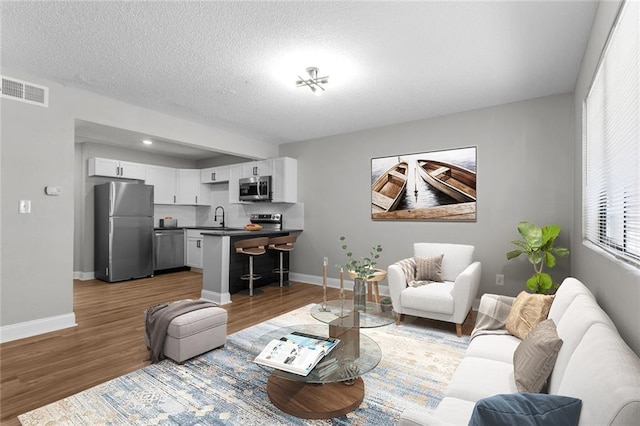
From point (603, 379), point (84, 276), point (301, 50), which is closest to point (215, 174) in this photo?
point (84, 276)

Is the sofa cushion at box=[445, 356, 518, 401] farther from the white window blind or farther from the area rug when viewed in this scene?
the white window blind

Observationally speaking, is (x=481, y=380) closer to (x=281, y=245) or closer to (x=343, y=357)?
(x=343, y=357)

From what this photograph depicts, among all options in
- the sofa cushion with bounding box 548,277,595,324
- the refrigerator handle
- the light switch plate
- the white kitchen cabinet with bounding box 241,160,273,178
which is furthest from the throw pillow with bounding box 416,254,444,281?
the refrigerator handle

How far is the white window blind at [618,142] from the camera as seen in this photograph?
1.45 meters

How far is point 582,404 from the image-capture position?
0.90 meters

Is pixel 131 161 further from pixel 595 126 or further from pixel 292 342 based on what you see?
pixel 595 126

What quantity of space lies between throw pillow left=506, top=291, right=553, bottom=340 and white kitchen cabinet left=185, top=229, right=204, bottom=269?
6.11 meters

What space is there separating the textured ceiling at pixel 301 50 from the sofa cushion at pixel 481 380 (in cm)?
226

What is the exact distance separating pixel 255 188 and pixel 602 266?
512 cm

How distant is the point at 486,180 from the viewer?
13.3 ft

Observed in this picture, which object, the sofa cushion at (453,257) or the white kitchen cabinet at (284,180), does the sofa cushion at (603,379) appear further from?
the white kitchen cabinet at (284,180)

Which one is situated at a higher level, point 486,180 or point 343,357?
point 486,180

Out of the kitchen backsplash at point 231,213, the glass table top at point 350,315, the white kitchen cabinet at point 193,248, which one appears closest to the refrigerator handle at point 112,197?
the kitchen backsplash at point 231,213

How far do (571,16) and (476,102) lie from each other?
5.55 ft
